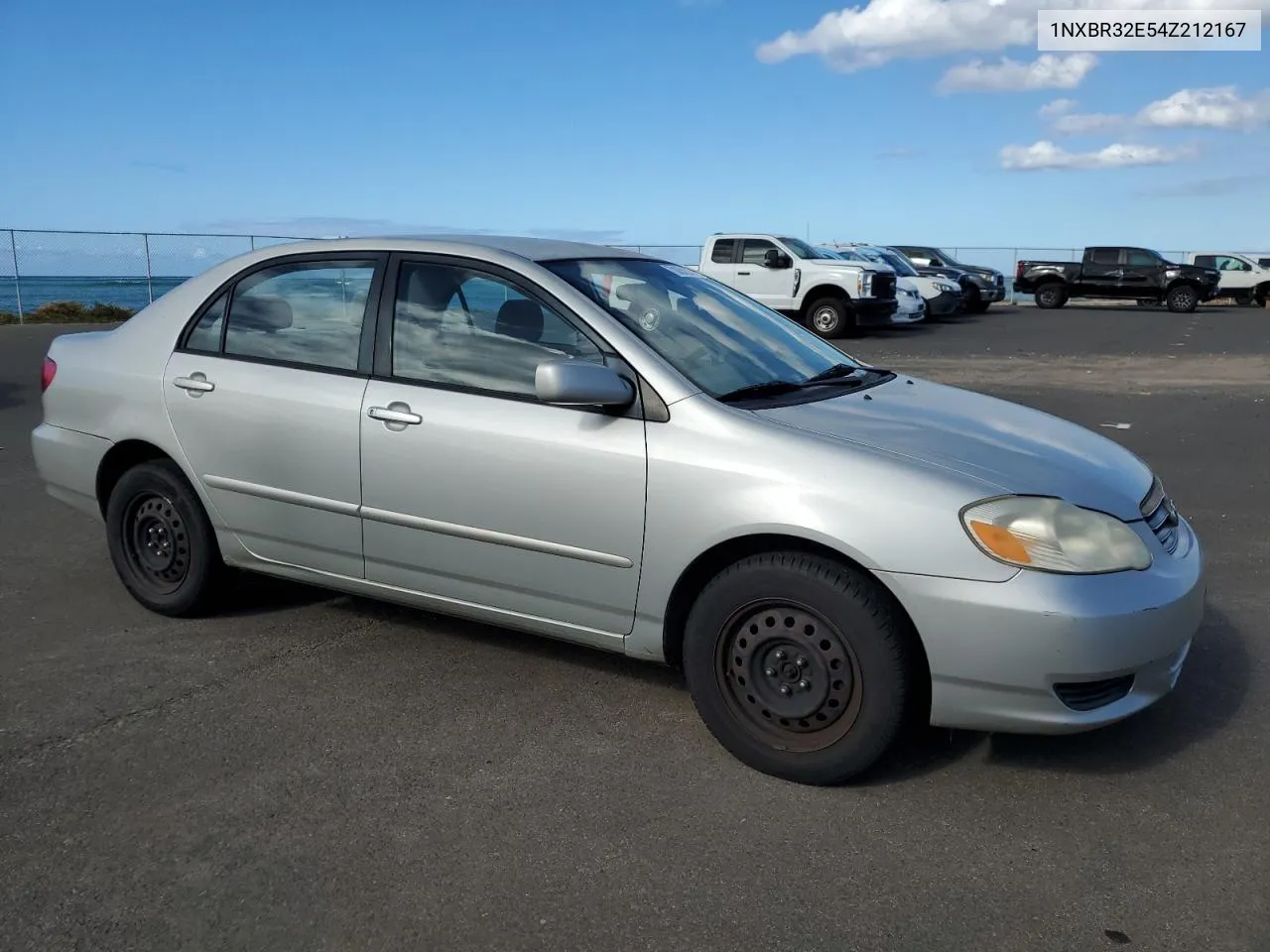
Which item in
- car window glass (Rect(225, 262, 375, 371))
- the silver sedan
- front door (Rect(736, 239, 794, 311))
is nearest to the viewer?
the silver sedan

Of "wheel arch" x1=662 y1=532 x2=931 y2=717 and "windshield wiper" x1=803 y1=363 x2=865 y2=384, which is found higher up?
"windshield wiper" x1=803 y1=363 x2=865 y2=384

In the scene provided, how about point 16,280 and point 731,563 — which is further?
point 16,280

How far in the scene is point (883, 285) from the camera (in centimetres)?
2158

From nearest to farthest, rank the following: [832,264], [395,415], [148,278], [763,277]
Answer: [395,415]
[832,264]
[763,277]
[148,278]

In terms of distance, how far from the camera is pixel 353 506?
4.19 m

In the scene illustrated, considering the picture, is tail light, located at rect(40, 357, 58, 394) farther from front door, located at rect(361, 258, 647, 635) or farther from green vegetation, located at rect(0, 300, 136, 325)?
green vegetation, located at rect(0, 300, 136, 325)

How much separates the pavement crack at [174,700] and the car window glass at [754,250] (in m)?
17.8

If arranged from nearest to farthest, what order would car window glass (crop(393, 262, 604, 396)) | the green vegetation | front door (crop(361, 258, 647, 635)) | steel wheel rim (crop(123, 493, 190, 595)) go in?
front door (crop(361, 258, 647, 635)) → car window glass (crop(393, 262, 604, 396)) → steel wheel rim (crop(123, 493, 190, 595)) → the green vegetation

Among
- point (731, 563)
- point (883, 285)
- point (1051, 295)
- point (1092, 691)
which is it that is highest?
point (731, 563)

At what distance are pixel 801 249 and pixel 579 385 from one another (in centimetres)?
1918

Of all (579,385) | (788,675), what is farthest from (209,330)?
(788,675)

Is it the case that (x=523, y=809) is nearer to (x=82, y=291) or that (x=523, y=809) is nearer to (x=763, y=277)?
(x=763, y=277)

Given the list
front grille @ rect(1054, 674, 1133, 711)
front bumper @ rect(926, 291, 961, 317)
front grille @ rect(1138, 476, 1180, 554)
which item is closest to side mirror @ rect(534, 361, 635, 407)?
front grille @ rect(1054, 674, 1133, 711)

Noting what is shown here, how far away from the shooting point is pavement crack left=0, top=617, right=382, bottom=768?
144 inches
